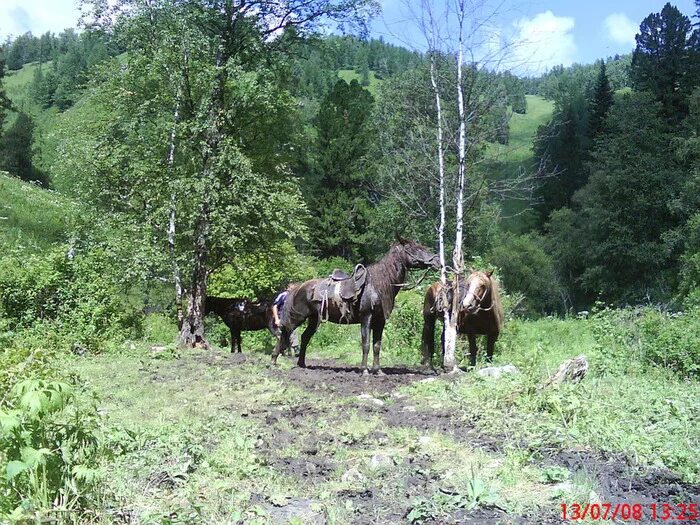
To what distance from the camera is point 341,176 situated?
136 feet

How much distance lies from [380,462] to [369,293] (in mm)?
5334

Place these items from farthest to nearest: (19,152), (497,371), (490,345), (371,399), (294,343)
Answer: (19,152) < (294,343) < (490,345) < (497,371) < (371,399)

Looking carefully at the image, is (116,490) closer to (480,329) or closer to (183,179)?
(480,329)

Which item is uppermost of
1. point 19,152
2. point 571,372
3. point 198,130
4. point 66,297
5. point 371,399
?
point 19,152

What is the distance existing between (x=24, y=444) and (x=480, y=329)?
8575 mm

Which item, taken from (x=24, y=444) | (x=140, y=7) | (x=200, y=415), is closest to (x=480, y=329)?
(x=200, y=415)

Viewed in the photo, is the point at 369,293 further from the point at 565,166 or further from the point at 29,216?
the point at 565,166

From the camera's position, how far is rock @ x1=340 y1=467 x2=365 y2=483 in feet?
15.6

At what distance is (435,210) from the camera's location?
13906mm

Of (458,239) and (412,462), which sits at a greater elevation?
(458,239)

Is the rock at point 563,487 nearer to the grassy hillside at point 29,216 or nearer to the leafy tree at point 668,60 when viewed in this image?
the grassy hillside at point 29,216

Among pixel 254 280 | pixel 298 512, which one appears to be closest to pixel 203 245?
pixel 254 280

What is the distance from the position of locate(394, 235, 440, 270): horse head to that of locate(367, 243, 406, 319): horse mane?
5 centimetres

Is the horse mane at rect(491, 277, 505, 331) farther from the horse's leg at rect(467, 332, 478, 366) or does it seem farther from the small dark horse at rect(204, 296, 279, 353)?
the small dark horse at rect(204, 296, 279, 353)
